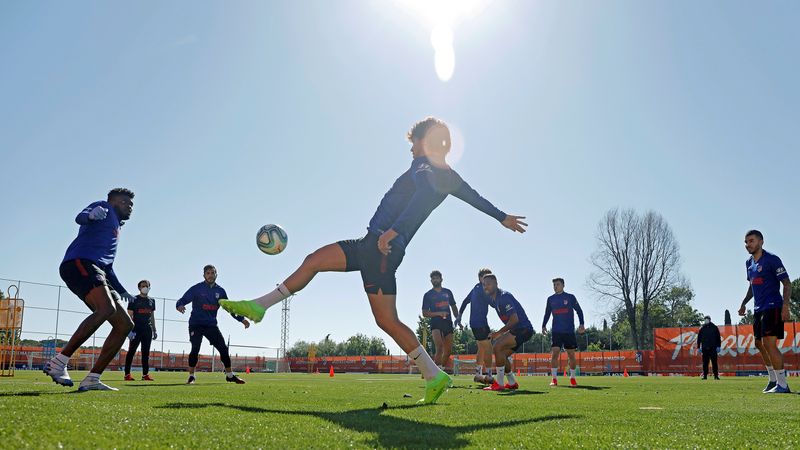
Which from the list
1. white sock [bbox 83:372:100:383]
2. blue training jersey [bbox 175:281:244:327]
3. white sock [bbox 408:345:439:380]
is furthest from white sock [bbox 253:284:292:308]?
blue training jersey [bbox 175:281:244:327]

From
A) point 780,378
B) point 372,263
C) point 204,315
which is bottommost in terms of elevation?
point 780,378

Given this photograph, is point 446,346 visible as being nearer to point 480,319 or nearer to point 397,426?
point 480,319

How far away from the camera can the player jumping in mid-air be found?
5082mm

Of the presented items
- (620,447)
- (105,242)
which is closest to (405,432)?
(620,447)

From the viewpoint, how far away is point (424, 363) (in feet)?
17.0

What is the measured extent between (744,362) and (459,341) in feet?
225

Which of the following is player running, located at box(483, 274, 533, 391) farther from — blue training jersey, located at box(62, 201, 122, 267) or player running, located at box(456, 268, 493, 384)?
blue training jersey, located at box(62, 201, 122, 267)

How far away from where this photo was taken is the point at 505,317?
11.2 metres

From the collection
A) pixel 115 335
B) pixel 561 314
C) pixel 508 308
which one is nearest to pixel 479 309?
pixel 508 308

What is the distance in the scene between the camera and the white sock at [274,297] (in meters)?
5.02

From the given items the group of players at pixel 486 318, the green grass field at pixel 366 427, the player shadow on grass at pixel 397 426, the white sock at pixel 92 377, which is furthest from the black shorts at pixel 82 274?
the group of players at pixel 486 318

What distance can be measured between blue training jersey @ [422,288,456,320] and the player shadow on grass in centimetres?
931

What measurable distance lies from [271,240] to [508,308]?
515cm

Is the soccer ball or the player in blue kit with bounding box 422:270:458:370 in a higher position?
the soccer ball
